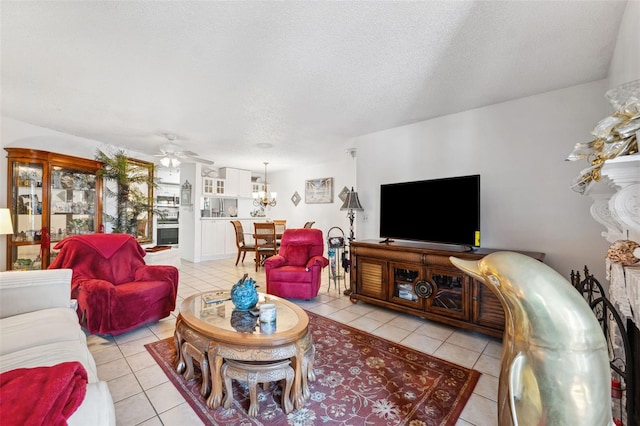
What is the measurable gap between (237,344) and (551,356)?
4.75ft

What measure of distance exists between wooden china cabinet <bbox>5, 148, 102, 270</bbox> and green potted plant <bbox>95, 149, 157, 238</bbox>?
0.78 feet

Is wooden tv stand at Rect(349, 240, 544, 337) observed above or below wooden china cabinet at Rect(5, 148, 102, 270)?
below

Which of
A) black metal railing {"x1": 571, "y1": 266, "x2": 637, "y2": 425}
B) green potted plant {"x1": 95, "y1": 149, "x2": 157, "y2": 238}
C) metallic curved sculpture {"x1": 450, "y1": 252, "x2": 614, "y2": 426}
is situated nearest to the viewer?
metallic curved sculpture {"x1": 450, "y1": 252, "x2": 614, "y2": 426}

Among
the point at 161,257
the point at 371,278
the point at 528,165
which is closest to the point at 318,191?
the point at 371,278

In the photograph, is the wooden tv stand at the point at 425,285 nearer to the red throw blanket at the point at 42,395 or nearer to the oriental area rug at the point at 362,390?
the oriental area rug at the point at 362,390

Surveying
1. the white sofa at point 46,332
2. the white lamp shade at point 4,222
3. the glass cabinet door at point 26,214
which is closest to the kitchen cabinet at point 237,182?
the glass cabinet door at point 26,214

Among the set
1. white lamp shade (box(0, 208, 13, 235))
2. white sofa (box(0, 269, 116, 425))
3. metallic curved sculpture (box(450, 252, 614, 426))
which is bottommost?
white sofa (box(0, 269, 116, 425))

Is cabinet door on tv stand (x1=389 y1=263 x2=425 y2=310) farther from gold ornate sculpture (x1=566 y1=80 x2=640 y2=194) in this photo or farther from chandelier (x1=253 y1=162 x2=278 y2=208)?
chandelier (x1=253 y1=162 x2=278 y2=208)

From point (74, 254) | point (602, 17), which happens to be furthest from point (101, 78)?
point (602, 17)

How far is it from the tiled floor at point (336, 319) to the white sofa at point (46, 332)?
406 mm

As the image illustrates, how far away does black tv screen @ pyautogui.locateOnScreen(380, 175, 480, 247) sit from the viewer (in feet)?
8.69

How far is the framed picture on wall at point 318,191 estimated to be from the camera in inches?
249

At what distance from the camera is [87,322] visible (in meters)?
2.30

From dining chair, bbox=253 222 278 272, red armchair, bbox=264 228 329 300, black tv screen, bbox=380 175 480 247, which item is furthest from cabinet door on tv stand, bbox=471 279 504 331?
dining chair, bbox=253 222 278 272
